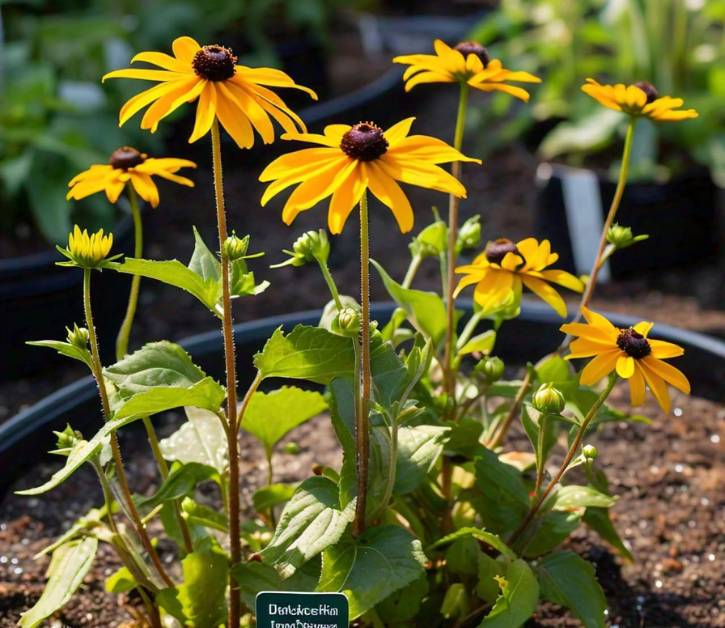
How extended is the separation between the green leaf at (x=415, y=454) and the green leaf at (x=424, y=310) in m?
0.15

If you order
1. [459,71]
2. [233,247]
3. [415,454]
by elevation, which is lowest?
[415,454]

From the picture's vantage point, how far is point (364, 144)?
0.93 m

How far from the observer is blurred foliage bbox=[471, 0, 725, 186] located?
2561 mm

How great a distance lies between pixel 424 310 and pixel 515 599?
34cm

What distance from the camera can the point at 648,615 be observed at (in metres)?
1.42

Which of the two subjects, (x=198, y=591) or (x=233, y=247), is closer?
(x=233, y=247)

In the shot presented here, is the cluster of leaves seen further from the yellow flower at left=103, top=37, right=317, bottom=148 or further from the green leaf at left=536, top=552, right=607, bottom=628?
the yellow flower at left=103, top=37, right=317, bottom=148

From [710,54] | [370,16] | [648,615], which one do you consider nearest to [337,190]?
[648,615]

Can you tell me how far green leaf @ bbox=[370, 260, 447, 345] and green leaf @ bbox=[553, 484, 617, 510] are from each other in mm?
221

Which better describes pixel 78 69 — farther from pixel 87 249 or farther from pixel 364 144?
pixel 364 144

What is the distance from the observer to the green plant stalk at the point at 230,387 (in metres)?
0.97

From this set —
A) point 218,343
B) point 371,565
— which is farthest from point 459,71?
point 218,343

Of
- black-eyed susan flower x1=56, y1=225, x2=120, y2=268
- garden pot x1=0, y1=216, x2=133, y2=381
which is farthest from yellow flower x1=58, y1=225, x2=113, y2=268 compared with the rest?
garden pot x1=0, y1=216, x2=133, y2=381

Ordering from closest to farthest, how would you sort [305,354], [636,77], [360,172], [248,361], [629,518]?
[360,172]
[305,354]
[629,518]
[248,361]
[636,77]
